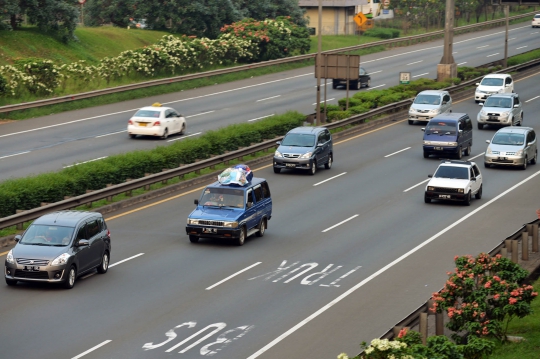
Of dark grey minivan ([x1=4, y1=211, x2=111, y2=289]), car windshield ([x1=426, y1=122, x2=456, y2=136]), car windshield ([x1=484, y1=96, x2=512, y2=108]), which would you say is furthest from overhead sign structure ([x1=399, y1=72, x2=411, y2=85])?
dark grey minivan ([x1=4, y1=211, x2=111, y2=289])

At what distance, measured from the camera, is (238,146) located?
40.9m

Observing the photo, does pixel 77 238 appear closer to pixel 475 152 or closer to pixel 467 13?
pixel 475 152

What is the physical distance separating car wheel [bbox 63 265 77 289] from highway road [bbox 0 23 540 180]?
13014mm

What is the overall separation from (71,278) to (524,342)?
32.9 feet

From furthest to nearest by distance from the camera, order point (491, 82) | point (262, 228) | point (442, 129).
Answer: point (491, 82) < point (442, 129) < point (262, 228)

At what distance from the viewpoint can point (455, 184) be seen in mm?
32906

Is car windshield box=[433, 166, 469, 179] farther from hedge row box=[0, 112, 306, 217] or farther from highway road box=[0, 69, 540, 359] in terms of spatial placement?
hedge row box=[0, 112, 306, 217]

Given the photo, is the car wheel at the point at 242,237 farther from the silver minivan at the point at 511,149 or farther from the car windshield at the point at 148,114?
the car windshield at the point at 148,114

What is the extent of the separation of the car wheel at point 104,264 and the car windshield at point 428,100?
3127cm

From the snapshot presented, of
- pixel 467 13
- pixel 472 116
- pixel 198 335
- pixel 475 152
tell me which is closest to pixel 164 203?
pixel 198 335

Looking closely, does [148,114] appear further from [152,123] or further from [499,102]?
[499,102]

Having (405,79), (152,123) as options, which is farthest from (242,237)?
(405,79)

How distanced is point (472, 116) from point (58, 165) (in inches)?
1032

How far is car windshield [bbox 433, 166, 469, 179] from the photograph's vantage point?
33.3 meters
